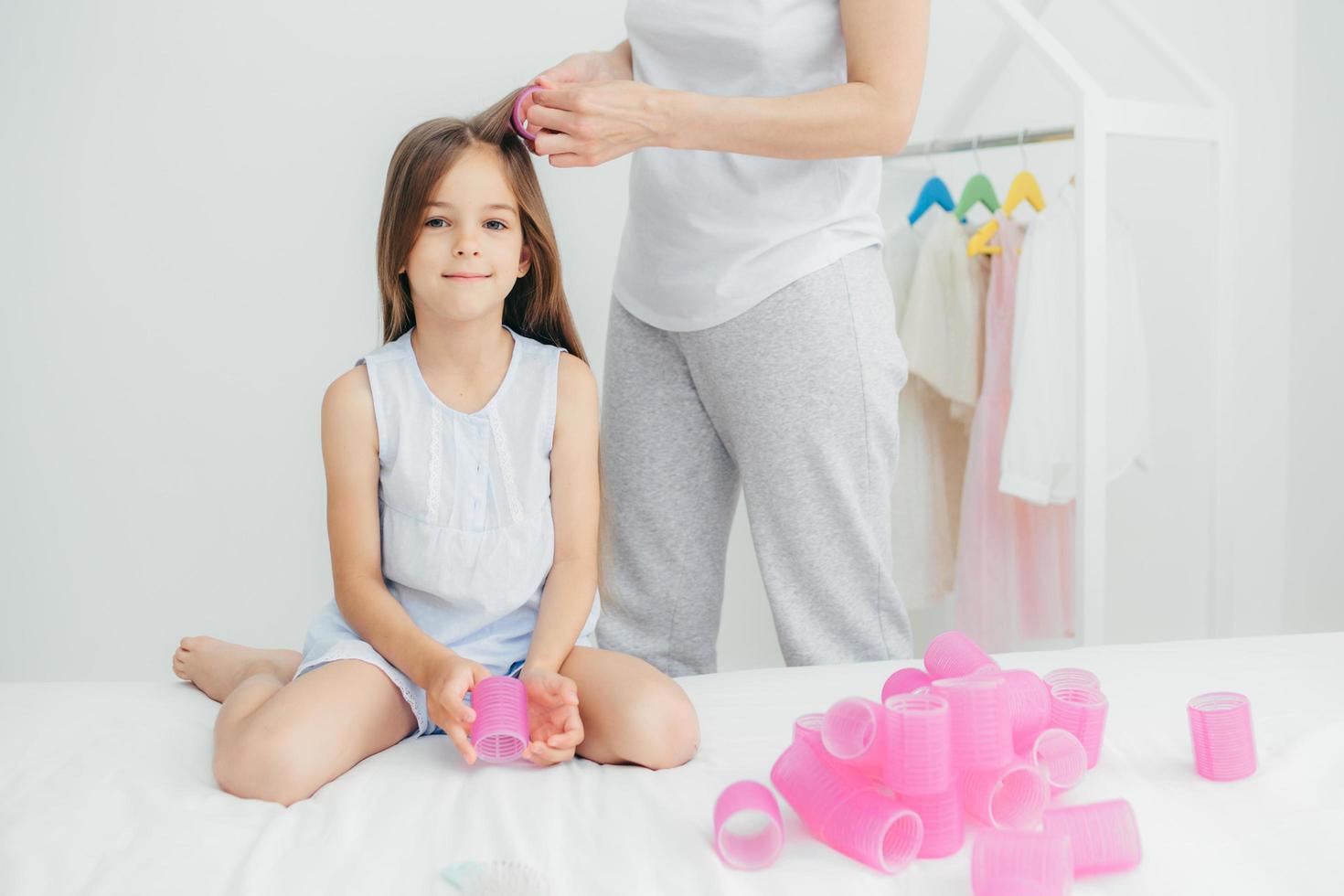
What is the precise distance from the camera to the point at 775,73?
1.31 meters

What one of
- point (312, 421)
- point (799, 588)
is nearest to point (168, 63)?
point (312, 421)

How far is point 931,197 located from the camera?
2168mm

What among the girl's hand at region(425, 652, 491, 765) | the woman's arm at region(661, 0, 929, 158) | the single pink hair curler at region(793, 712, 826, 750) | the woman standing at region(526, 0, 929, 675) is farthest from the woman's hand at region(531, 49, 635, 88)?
the single pink hair curler at region(793, 712, 826, 750)

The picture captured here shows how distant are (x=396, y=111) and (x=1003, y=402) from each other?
4.03ft

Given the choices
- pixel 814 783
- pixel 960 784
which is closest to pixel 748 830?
pixel 814 783

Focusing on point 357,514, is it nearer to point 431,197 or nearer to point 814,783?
point 431,197

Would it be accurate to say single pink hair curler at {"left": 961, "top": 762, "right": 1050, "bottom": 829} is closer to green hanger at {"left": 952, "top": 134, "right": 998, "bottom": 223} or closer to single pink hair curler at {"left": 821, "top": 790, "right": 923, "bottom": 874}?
single pink hair curler at {"left": 821, "top": 790, "right": 923, "bottom": 874}

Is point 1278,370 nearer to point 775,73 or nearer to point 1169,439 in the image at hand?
point 1169,439

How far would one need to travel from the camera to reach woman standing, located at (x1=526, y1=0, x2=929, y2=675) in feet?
4.20

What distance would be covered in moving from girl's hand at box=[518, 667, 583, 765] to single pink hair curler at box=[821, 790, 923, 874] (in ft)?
0.89

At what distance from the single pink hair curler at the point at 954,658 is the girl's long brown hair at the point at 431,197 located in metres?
0.62

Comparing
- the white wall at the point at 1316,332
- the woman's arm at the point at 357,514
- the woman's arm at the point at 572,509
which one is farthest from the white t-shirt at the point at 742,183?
the white wall at the point at 1316,332

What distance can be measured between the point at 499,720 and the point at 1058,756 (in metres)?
0.45

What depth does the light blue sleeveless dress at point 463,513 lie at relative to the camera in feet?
4.23
